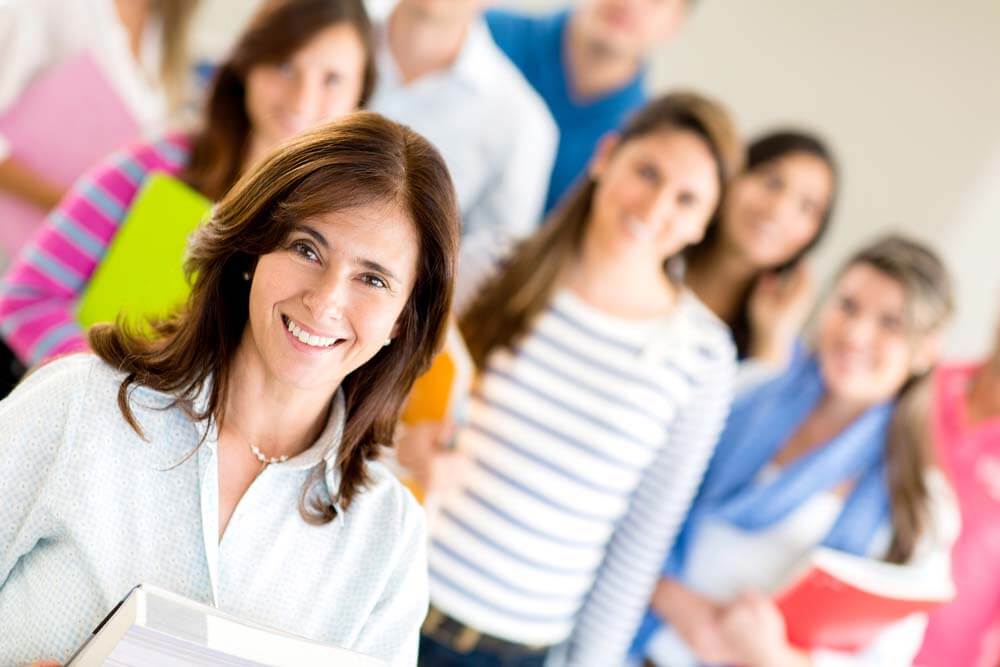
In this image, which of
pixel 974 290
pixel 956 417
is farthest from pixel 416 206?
pixel 974 290

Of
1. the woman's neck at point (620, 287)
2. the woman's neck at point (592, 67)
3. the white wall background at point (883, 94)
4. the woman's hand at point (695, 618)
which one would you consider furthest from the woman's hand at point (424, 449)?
the white wall background at point (883, 94)

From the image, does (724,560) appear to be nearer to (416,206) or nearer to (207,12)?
(416,206)

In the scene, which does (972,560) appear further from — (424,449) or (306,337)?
(306,337)

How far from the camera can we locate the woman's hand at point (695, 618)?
159 cm

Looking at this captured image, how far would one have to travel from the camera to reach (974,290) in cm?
237

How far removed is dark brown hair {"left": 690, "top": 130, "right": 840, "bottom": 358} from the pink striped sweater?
1003mm

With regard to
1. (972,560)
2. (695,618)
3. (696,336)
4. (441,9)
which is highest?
(441,9)

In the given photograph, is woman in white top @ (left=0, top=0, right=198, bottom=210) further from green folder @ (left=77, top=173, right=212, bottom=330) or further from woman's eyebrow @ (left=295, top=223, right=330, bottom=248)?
woman's eyebrow @ (left=295, top=223, right=330, bottom=248)

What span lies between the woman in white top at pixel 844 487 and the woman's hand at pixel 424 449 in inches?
21.2

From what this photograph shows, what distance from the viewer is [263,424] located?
88 cm

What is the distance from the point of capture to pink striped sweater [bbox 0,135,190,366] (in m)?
1.18

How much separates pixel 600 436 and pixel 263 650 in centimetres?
80

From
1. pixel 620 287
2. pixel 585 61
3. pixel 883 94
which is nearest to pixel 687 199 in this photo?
pixel 620 287

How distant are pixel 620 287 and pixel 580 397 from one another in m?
0.17
